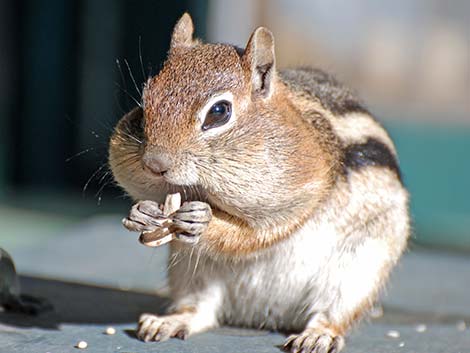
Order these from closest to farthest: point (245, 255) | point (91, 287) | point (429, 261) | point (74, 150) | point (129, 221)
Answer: point (129, 221) → point (245, 255) → point (91, 287) → point (429, 261) → point (74, 150)

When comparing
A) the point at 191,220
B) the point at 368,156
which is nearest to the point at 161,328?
the point at 191,220

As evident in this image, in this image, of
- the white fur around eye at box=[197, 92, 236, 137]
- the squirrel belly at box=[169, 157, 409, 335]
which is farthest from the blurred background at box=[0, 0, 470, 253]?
the white fur around eye at box=[197, 92, 236, 137]

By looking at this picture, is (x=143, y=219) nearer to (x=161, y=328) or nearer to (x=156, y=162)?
(x=156, y=162)

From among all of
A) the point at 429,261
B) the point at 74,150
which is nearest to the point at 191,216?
the point at 429,261

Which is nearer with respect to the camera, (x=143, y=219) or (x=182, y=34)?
(x=143, y=219)

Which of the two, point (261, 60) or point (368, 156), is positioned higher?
point (261, 60)

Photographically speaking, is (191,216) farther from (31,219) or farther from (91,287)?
(31,219)

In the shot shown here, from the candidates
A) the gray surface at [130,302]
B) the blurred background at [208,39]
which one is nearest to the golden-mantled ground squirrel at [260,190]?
the gray surface at [130,302]
